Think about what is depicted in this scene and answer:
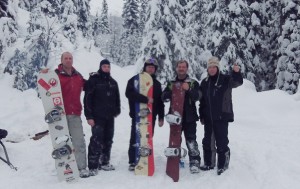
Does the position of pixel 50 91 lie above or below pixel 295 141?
above

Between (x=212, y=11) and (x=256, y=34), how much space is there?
3474mm

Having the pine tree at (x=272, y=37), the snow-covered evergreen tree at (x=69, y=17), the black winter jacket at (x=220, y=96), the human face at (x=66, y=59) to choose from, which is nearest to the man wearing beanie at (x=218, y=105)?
the black winter jacket at (x=220, y=96)

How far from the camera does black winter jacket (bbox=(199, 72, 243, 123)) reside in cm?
658

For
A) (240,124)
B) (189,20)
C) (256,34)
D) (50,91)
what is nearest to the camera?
(50,91)

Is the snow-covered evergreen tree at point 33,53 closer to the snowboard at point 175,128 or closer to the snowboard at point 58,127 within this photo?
the snowboard at point 58,127

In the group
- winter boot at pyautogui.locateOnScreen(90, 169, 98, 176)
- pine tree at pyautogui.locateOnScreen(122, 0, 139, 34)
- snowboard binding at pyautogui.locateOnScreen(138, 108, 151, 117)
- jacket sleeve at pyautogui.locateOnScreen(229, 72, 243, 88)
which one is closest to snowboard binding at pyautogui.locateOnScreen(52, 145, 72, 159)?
winter boot at pyautogui.locateOnScreen(90, 169, 98, 176)

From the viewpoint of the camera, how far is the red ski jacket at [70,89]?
6.72 m

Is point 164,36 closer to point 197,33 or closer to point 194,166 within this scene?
point 197,33

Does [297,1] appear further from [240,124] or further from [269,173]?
[269,173]

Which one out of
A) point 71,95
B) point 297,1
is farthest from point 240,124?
point 297,1

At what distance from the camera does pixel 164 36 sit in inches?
730

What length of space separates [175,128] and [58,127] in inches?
88.9

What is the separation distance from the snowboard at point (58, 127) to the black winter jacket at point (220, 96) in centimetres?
276

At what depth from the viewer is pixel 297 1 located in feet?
72.6
